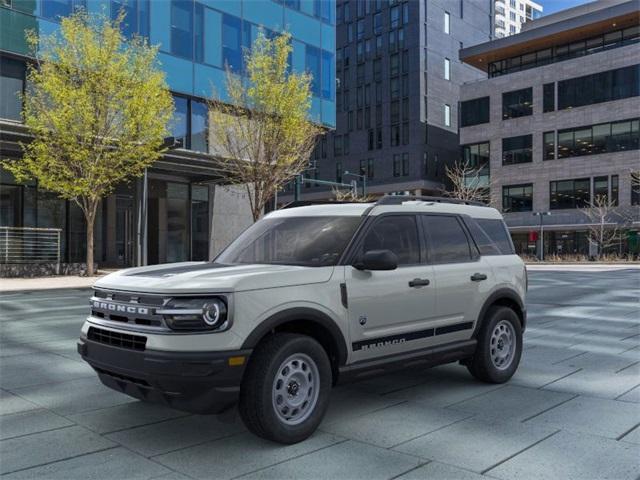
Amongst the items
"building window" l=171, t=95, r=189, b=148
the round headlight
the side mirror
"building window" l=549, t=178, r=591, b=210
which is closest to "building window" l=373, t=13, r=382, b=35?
"building window" l=549, t=178, r=591, b=210

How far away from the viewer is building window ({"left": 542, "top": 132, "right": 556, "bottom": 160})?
60.9 metres

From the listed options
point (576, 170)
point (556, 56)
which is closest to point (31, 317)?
point (576, 170)

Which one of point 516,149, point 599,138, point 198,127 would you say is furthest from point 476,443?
point 516,149

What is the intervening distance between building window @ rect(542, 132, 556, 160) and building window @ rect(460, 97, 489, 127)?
729cm

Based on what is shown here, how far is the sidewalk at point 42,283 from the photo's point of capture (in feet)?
62.7

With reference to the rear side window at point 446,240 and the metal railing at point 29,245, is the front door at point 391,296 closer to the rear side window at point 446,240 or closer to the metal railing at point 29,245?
the rear side window at point 446,240

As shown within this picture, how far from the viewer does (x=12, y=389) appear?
6.09 m

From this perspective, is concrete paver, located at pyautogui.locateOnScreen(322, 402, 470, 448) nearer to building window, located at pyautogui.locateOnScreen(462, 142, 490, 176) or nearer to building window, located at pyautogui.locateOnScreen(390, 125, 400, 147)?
building window, located at pyautogui.locateOnScreen(462, 142, 490, 176)

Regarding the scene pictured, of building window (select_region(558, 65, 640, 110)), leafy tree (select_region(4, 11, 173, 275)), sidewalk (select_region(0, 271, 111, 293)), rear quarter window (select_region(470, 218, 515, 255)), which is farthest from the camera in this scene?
building window (select_region(558, 65, 640, 110))

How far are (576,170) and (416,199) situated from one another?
59253 millimetres

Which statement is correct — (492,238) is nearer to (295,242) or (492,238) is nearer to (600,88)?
(295,242)

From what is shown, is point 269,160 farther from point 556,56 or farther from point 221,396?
point 556,56

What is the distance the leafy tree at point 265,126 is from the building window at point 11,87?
26.0 ft

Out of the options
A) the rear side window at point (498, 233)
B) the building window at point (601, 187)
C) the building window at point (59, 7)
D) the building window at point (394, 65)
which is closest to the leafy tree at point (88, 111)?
the building window at point (59, 7)
